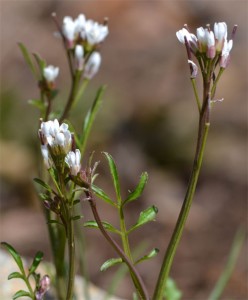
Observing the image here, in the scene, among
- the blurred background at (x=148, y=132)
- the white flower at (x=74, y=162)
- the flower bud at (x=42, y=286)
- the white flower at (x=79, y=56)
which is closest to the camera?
the white flower at (x=74, y=162)

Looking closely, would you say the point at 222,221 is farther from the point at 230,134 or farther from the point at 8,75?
the point at 8,75

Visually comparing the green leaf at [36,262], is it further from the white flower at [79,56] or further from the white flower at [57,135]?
the white flower at [79,56]

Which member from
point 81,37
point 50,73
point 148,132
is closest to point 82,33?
point 81,37

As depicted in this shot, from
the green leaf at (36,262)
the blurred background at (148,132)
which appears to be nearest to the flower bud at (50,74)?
the green leaf at (36,262)

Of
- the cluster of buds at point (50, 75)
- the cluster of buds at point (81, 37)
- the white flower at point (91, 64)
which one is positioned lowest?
the cluster of buds at point (50, 75)

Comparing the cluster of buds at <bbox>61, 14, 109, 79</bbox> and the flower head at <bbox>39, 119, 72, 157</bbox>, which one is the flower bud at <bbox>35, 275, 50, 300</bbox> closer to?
the flower head at <bbox>39, 119, 72, 157</bbox>

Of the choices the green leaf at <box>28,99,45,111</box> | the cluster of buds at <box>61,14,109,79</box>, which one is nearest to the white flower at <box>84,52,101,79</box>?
the cluster of buds at <box>61,14,109,79</box>

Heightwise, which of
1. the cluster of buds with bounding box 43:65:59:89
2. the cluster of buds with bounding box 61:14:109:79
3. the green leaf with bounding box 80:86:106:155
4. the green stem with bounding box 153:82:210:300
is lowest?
the green stem with bounding box 153:82:210:300

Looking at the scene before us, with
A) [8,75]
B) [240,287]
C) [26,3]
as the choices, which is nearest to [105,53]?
[8,75]
